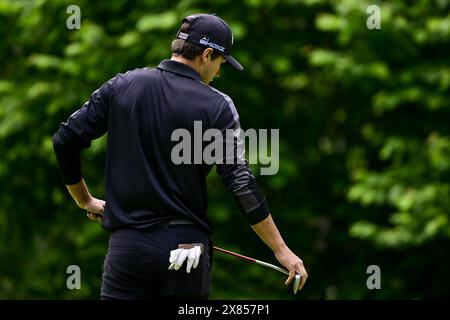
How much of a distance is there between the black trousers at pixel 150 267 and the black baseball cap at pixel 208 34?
2.49 ft

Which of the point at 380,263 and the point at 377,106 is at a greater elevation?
the point at 377,106

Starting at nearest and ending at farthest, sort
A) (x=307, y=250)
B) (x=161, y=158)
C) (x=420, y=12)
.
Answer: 1. (x=161, y=158)
2. (x=420, y=12)
3. (x=307, y=250)

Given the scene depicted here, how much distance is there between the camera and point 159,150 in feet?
12.8

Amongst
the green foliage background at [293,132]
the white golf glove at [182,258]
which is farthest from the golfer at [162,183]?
the green foliage background at [293,132]

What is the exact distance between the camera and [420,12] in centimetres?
985

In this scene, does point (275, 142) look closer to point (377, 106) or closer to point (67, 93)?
point (377, 106)

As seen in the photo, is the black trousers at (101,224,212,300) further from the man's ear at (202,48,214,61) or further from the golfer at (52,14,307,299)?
the man's ear at (202,48,214,61)

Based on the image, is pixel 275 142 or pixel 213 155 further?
pixel 275 142

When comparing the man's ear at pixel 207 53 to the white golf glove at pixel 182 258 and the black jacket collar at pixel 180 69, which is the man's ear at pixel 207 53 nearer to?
the black jacket collar at pixel 180 69

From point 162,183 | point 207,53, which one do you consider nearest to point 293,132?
point 207,53

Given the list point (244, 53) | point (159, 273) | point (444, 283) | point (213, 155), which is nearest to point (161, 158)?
point (213, 155)

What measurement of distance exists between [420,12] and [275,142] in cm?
199

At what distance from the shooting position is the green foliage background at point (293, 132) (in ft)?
31.7

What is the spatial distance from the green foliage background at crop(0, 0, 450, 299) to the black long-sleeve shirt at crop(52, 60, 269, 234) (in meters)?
5.35
